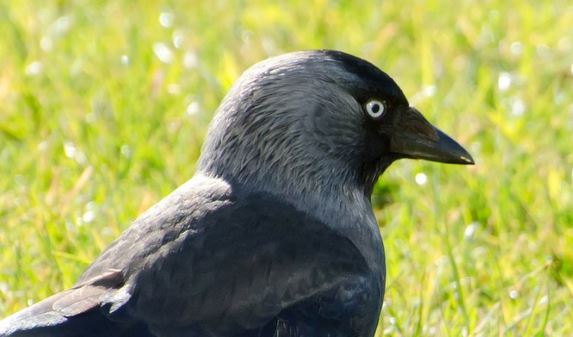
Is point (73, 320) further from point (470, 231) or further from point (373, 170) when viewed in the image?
point (470, 231)

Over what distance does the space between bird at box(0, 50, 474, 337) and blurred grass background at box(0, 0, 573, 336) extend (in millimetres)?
575

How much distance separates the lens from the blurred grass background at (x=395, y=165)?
5.78 meters

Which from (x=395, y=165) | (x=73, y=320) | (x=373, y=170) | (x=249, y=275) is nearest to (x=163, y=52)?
(x=395, y=165)

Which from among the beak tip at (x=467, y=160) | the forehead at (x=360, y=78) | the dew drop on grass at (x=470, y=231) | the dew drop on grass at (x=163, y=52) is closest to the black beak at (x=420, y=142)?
the beak tip at (x=467, y=160)

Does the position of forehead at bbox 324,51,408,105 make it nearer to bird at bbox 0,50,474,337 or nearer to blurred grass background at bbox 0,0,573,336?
bird at bbox 0,50,474,337

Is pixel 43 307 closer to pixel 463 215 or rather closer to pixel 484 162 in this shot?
pixel 463 215

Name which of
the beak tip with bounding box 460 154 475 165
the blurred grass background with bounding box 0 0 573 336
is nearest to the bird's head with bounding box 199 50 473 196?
the beak tip with bounding box 460 154 475 165

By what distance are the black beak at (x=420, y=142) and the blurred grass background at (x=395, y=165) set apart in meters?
0.44

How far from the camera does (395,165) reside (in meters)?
6.99

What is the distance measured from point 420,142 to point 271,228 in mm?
878

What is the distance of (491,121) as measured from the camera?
7359mm

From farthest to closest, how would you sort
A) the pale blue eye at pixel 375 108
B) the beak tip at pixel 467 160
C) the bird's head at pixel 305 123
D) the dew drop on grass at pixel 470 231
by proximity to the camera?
the dew drop on grass at pixel 470 231 < the beak tip at pixel 467 160 < the pale blue eye at pixel 375 108 < the bird's head at pixel 305 123

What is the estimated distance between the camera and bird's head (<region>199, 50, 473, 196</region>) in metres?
5.13

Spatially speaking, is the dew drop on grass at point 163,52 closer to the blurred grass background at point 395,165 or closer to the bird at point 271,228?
the blurred grass background at point 395,165
